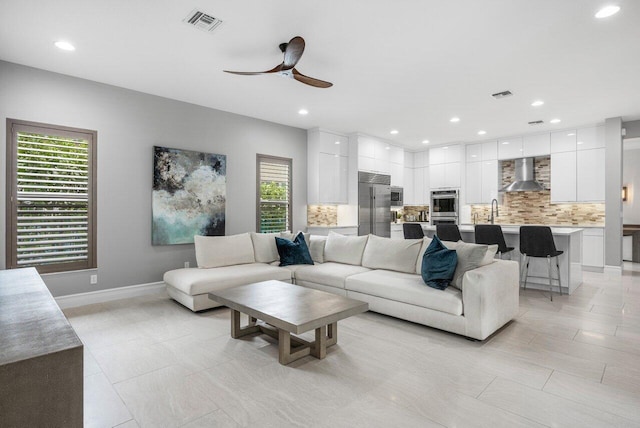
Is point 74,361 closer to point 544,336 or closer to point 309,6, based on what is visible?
point 309,6

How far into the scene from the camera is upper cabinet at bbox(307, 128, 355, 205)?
6645 millimetres

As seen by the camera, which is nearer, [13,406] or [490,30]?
[13,406]

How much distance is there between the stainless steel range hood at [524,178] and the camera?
6949 millimetres

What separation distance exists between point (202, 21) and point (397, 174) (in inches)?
238

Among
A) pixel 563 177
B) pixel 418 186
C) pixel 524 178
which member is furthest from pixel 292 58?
pixel 418 186

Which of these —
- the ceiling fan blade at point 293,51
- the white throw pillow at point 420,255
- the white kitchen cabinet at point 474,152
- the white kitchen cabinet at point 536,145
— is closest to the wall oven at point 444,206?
the white kitchen cabinet at point 474,152

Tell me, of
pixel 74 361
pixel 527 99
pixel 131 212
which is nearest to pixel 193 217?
pixel 131 212

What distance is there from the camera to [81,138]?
418 centimetres

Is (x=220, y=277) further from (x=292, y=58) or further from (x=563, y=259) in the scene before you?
(x=563, y=259)

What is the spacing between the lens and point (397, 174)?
26.8 feet

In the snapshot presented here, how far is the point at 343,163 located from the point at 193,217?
332 cm

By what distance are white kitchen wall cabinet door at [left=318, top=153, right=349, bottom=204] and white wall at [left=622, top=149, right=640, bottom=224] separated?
6.63 meters

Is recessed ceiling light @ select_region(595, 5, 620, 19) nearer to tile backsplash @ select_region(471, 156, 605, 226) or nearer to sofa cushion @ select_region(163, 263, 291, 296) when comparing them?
sofa cushion @ select_region(163, 263, 291, 296)

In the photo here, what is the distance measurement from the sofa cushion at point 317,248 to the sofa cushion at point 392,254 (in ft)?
2.41
